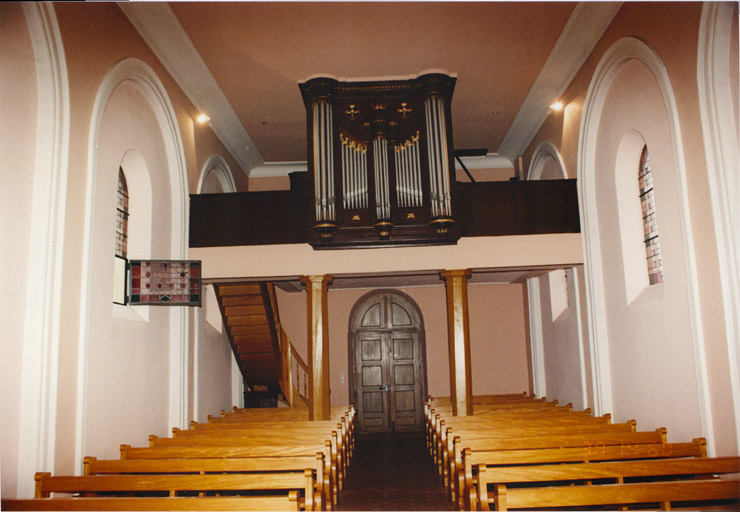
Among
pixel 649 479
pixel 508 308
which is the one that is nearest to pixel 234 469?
pixel 649 479

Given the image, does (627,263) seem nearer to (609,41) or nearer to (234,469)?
(609,41)

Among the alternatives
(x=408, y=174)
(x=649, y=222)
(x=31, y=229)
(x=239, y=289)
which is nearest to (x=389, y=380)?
(x=239, y=289)

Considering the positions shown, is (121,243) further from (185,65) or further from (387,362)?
(387,362)

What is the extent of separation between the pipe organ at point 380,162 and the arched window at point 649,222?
2.50 meters

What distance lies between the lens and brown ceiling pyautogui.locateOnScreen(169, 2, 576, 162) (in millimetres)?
7586

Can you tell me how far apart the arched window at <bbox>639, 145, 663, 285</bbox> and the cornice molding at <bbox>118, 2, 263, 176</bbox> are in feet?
20.6

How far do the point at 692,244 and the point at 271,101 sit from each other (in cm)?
684

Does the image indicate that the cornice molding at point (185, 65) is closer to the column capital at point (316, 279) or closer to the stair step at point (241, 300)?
the stair step at point (241, 300)

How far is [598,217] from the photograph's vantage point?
29.1 ft

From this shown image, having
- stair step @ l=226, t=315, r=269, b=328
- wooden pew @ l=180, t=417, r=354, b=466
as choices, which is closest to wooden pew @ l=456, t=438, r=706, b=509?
wooden pew @ l=180, t=417, r=354, b=466

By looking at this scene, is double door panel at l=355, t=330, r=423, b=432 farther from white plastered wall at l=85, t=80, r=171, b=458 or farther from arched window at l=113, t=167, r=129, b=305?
arched window at l=113, t=167, r=129, b=305

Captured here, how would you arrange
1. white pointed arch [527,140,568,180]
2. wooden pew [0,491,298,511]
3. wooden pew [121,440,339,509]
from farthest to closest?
white pointed arch [527,140,568,180] < wooden pew [121,440,339,509] < wooden pew [0,491,298,511]

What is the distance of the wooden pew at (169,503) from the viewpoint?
4.05 metres

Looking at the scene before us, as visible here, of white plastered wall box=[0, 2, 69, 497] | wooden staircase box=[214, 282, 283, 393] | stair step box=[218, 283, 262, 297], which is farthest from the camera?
wooden staircase box=[214, 282, 283, 393]
